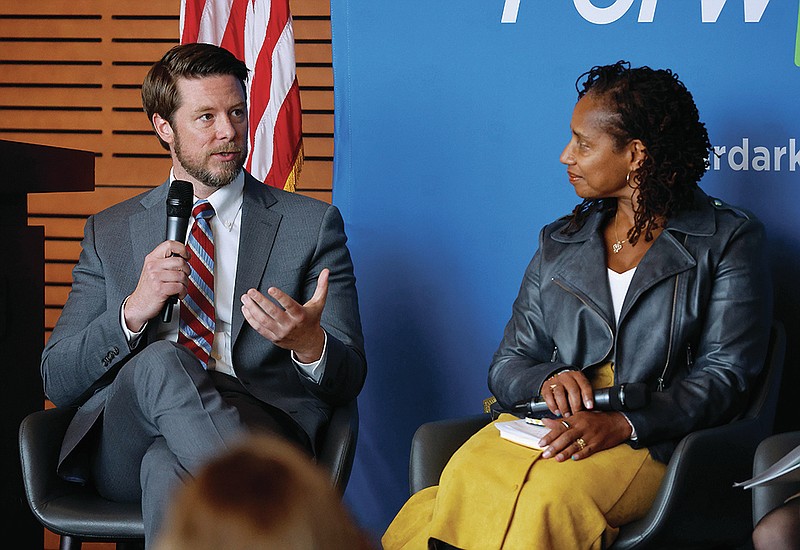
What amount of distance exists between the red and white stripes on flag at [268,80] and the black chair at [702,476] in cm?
137

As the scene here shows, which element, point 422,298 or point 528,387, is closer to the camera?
point 528,387

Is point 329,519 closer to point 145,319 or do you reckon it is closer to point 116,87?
point 145,319

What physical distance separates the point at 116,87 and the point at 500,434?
2857 millimetres

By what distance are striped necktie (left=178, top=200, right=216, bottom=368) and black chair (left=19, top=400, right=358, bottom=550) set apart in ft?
1.26

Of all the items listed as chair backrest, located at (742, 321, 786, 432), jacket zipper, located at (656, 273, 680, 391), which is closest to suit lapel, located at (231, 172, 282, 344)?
jacket zipper, located at (656, 273, 680, 391)

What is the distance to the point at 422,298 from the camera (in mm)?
3586

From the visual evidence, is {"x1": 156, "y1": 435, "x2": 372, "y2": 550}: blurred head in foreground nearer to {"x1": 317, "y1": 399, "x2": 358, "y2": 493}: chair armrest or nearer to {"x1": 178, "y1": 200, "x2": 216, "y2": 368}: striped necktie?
{"x1": 317, "y1": 399, "x2": 358, "y2": 493}: chair armrest

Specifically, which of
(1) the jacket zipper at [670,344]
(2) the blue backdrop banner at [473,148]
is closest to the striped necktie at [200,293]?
(2) the blue backdrop banner at [473,148]

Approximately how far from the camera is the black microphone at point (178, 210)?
252 centimetres

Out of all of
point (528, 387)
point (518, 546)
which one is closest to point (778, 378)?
point (528, 387)

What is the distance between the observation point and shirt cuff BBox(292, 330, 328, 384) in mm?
2611

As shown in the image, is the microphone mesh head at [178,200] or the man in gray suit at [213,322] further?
the microphone mesh head at [178,200]

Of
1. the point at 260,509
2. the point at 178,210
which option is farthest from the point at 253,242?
the point at 260,509

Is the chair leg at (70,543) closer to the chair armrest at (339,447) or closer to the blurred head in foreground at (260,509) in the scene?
the chair armrest at (339,447)
